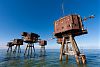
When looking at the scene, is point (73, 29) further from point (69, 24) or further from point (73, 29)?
point (69, 24)

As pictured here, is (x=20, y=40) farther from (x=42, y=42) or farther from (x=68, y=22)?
(x=68, y=22)

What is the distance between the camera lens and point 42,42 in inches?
1720

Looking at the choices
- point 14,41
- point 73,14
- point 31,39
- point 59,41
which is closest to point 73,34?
point 73,14

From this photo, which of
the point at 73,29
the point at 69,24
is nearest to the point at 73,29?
the point at 73,29

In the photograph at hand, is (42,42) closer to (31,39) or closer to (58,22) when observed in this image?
(31,39)

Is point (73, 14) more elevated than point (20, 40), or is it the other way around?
point (73, 14)

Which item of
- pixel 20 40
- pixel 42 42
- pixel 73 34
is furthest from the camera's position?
pixel 42 42

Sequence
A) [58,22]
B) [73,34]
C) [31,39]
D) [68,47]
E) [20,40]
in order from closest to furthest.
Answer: [73,34], [58,22], [68,47], [31,39], [20,40]

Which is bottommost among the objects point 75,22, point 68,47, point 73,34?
point 68,47

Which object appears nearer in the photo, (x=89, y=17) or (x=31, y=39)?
(x=89, y=17)

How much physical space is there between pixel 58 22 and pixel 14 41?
937 inches

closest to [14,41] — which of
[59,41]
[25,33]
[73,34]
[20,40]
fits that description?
[20,40]

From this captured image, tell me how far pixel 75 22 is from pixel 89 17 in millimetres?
3626

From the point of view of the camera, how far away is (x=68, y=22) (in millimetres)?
20703
